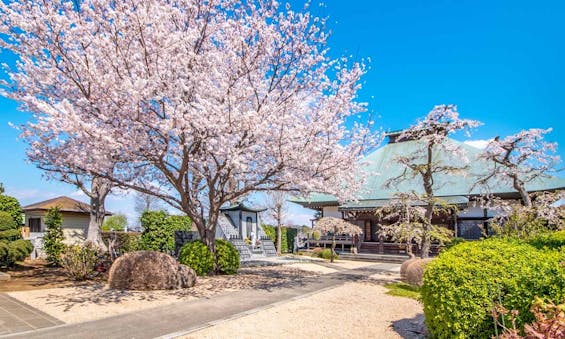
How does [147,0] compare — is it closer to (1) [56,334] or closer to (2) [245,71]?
(2) [245,71]

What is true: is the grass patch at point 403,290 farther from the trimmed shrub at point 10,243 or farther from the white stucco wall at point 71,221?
the white stucco wall at point 71,221

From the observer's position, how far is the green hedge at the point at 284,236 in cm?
3052

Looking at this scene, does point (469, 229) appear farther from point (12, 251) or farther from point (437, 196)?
point (12, 251)

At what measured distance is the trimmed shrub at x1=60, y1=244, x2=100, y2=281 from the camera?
12.2m

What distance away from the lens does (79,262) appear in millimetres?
12227

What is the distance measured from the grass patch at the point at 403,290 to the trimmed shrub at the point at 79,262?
10389 millimetres

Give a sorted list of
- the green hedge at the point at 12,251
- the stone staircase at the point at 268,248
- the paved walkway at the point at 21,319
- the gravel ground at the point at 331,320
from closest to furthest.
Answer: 1. the paved walkway at the point at 21,319
2. the gravel ground at the point at 331,320
3. the green hedge at the point at 12,251
4. the stone staircase at the point at 268,248

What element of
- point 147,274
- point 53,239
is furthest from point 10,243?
point 147,274

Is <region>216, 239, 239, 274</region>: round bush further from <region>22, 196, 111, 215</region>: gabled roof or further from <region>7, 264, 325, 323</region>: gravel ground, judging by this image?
<region>22, 196, 111, 215</region>: gabled roof

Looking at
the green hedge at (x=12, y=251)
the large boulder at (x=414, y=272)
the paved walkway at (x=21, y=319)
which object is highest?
the green hedge at (x=12, y=251)

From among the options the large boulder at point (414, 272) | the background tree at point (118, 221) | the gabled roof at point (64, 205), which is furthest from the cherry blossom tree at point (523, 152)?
the background tree at point (118, 221)

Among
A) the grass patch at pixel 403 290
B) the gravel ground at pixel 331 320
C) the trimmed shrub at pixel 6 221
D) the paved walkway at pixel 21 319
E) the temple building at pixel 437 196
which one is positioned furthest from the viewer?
the temple building at pixel 437 196

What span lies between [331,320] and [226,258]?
298 inches

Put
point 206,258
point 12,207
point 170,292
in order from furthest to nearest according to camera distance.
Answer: point 12,207
point 206,258
point 170,292
